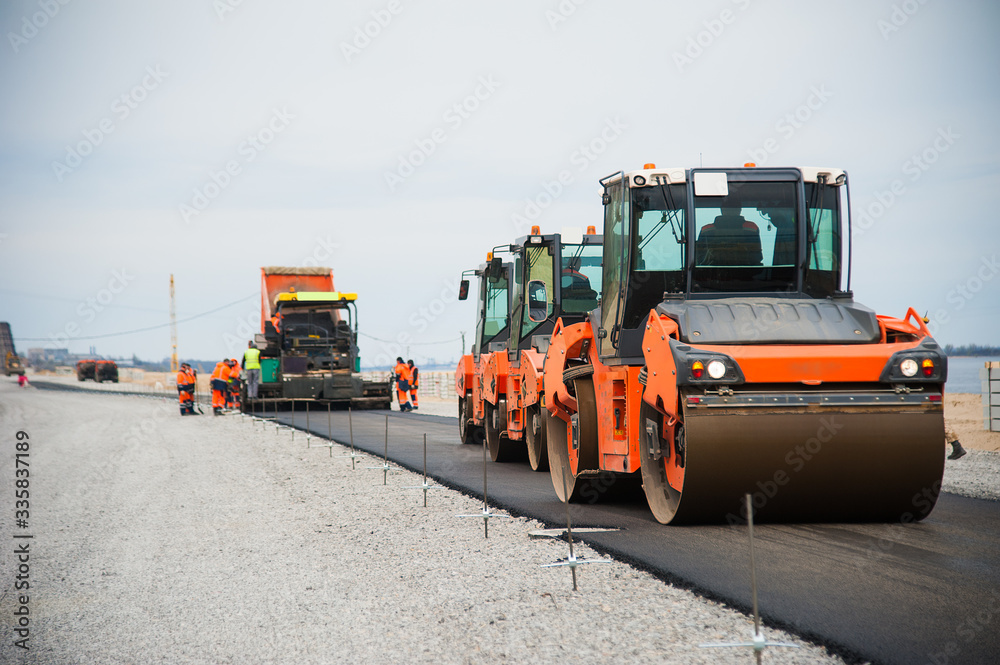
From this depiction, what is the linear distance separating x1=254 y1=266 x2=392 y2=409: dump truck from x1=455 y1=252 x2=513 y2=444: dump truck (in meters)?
12.4

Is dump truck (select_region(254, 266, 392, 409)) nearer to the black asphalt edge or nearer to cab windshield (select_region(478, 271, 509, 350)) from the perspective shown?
cab windshield (select_region(478, 271, 509, 350))

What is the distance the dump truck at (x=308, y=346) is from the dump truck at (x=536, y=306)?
15498 millimetres

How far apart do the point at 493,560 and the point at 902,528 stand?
117 inches

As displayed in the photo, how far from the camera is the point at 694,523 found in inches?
277

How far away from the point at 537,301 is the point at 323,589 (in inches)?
259

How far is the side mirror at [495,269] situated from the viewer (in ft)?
43.0

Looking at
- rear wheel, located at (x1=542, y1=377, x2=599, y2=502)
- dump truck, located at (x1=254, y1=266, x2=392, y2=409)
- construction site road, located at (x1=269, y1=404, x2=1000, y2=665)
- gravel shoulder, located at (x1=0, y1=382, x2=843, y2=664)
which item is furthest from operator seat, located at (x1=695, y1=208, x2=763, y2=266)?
dump truck, located at (x1=254, y1=266, x2=392, y2=409)

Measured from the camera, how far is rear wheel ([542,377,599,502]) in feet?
27.4

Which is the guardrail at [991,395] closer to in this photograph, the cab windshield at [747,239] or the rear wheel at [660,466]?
the cab windshield at [747,239]

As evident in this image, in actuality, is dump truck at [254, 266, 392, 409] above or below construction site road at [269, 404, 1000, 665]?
above

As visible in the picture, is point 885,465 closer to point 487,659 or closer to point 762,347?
point 762,347

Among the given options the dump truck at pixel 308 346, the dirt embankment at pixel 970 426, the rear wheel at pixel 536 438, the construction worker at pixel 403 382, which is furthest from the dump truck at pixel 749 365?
the construction worker at pixel 403 382

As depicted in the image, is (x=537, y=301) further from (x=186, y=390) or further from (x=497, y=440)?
(x=186, y=390)

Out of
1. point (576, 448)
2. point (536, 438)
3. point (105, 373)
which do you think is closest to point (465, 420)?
point (536, 438)
